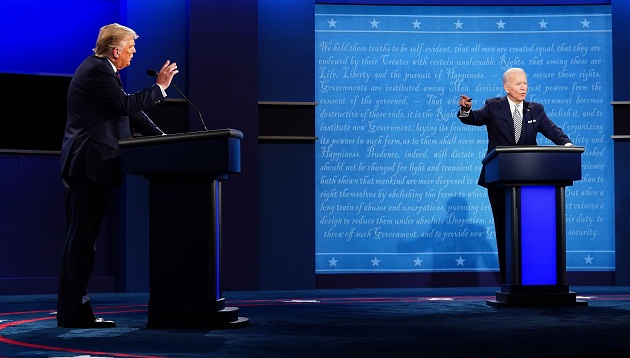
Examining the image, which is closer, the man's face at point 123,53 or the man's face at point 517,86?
the man's face at point 123,53

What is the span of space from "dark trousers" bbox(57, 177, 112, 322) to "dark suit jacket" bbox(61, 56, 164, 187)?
78mm

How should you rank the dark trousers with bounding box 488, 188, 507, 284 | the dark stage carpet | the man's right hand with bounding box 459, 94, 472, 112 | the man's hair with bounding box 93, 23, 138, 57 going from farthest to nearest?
the dark trousers with bounding box 488, 188, 507, 284
the man's right hand with bounding box 459, 94, 472, 112
the man's hair with bounding box 93, 23, 138, 57
the dark stage carpet

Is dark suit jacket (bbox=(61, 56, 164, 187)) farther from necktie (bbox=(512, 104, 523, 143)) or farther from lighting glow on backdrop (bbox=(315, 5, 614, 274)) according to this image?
lighting glow on backdrop (bbox=(315, 5, 614, 274))

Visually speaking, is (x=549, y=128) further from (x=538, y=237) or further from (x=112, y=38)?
(x=112, y=38)

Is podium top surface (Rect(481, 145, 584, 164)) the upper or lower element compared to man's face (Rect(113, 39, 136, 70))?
lower

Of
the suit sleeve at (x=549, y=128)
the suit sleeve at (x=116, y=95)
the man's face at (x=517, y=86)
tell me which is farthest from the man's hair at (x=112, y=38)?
the suit sleeve at (x=549, y=128)

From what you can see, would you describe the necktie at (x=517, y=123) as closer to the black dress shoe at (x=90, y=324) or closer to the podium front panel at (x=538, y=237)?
the podium front panel at (x=538, y=237)

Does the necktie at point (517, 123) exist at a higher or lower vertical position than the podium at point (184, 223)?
higher

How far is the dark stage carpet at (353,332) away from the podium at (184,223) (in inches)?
5.9

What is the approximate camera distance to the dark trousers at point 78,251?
14.0ft

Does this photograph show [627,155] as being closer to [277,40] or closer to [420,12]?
[420,12]

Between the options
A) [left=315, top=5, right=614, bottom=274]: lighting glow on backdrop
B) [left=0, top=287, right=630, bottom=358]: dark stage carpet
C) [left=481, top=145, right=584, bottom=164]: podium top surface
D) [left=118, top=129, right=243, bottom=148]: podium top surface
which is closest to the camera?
[left=0, top=287, right=630, bottom=358]: dark stage carpet

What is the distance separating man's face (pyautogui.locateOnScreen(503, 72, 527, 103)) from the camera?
594 centimetres

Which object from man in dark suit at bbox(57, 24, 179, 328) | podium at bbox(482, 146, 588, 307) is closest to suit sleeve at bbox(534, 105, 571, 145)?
podium at bbox(482, 146, 588, 307)
